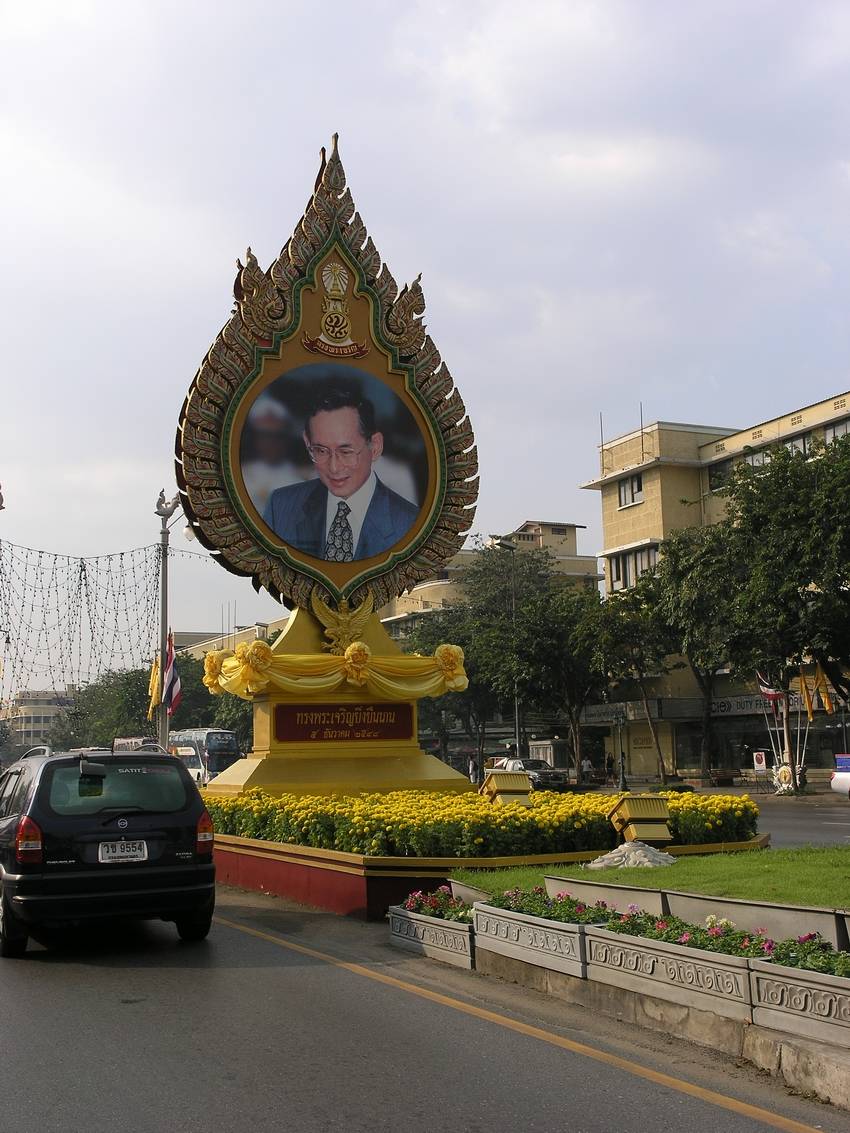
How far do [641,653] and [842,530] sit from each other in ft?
52.6

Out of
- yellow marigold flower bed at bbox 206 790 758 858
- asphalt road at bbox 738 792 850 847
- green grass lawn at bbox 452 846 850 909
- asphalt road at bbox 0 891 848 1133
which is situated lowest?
asphalt road at bbox 738 792 850 847

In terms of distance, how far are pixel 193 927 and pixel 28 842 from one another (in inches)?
63.7

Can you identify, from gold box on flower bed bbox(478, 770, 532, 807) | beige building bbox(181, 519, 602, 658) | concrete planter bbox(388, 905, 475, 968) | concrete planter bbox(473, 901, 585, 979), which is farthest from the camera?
beige building bbox(181, 519, 602, 658)

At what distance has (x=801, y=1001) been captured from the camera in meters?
5.56

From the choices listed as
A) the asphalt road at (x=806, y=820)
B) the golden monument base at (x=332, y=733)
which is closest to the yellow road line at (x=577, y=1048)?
the asphalt road at (x=806, y=820)

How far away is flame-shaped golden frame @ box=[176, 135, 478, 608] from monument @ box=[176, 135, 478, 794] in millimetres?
25

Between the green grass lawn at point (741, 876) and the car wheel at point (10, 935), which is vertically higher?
the green grass lawn at point (741, 876)

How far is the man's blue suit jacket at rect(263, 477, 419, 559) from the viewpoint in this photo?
742 inches

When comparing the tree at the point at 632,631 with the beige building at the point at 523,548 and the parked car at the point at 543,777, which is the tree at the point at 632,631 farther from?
the beige building at the point at 523,548

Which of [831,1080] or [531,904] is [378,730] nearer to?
[531,904]

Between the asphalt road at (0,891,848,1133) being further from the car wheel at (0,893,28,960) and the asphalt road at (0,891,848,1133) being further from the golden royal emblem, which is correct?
the golden royal emblem

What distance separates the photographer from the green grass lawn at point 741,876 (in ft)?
26.1

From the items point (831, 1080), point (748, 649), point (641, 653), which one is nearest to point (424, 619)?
point (641, 653)

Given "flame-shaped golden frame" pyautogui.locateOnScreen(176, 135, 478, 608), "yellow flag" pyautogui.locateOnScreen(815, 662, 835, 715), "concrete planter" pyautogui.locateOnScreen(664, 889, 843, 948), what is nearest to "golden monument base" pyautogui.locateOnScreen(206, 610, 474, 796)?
"flame-shaped golden frame" pyautogui.locateOnScreen(176, 135, 478, 608)
